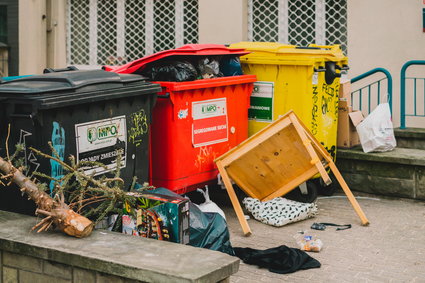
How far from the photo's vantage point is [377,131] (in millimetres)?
7887

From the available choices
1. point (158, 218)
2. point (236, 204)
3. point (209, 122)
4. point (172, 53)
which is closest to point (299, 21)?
point (209, 122)

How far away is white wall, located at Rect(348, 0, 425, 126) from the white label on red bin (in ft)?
10.9

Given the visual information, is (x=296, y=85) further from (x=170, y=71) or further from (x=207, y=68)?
(x=170, y=71)

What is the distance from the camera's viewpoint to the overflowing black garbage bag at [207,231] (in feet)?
17.4

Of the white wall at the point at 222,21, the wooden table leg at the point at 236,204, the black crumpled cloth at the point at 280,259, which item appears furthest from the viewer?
the white wall at the point at 222,21

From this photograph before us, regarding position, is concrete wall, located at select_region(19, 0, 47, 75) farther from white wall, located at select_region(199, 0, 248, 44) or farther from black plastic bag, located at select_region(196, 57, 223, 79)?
black plastic bag, located at select_region(196, 57, 223, 79)

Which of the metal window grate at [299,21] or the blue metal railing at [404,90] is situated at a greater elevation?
the metal window grate at [299,21]

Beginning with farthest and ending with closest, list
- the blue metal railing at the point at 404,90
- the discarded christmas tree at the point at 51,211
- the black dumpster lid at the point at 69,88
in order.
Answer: the blue metal railing at the point at 404,90 < the black dumpster lid at the point at 69,88 < the discarded christmas tree at the point at 51,211

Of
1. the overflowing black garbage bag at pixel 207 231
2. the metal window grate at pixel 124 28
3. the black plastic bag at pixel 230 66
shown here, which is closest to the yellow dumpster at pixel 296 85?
the black plastic bag at pixel 230 66

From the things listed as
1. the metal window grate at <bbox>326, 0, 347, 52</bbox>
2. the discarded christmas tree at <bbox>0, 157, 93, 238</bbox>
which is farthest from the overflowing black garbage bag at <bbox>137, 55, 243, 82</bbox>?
the metal window grate at <bbox>326, 0, 347, 52</bbox>

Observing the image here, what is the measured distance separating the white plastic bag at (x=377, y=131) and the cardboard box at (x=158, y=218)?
3.58 metres

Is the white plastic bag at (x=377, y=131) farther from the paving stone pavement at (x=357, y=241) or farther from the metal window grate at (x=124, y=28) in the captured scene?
the metal window grate at (x=124, y=28)

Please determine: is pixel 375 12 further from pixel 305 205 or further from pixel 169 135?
pixel 169 135

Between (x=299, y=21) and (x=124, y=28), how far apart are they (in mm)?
3223
